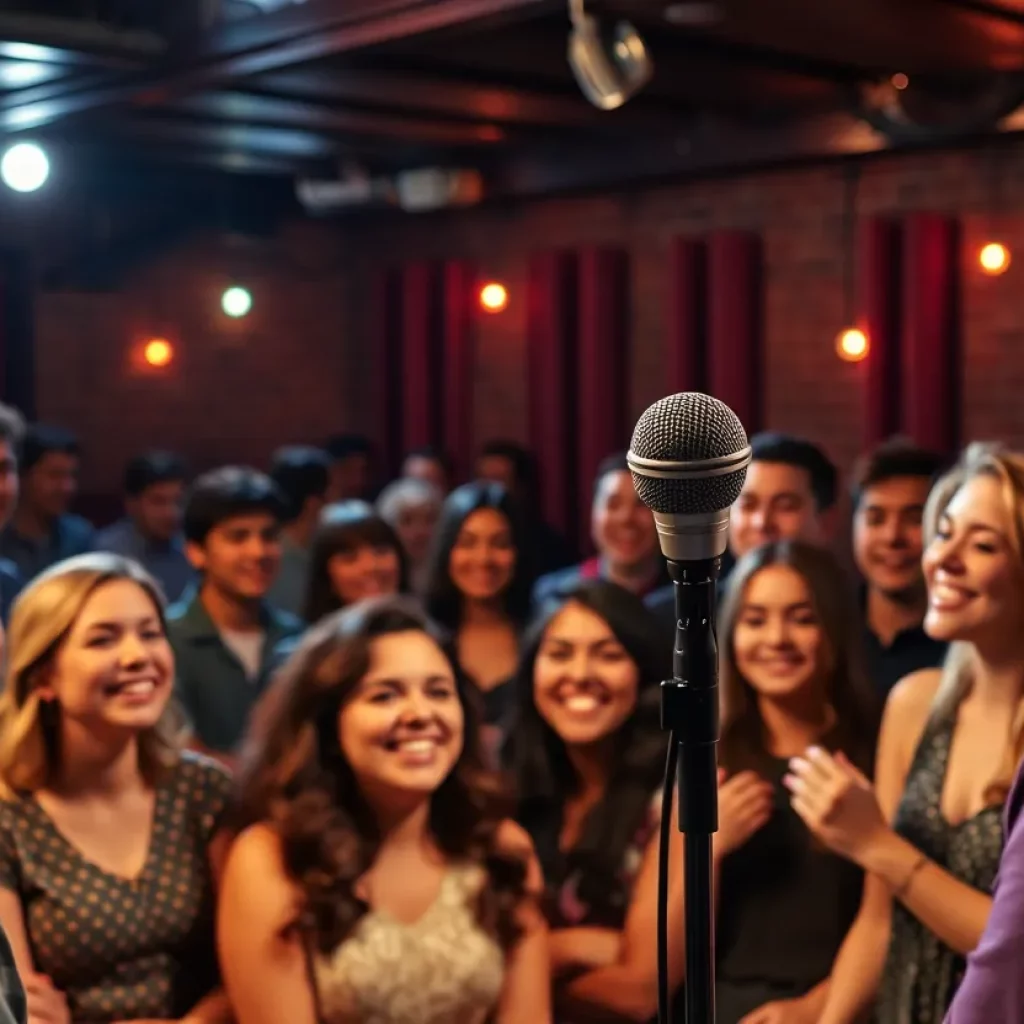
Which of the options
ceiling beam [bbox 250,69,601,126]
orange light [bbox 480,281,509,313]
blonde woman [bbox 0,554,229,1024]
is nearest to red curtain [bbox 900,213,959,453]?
ceiling beam [bbox 250,69,601,126]

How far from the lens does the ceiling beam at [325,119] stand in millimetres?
5113

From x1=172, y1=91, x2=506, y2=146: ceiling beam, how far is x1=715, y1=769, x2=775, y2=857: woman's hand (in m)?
3.10

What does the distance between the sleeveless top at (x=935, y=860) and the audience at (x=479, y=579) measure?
1.67 meters

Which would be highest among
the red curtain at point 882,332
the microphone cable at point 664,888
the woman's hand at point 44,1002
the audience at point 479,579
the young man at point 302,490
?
the red curtain at point 882,332

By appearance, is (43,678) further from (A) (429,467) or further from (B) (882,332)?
(A) (429,467)

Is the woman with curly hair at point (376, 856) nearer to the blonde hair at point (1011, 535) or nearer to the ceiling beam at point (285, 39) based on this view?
the blonde hair at point (1011, 535)

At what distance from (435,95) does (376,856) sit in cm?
319

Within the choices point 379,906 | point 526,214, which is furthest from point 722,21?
point 526,214

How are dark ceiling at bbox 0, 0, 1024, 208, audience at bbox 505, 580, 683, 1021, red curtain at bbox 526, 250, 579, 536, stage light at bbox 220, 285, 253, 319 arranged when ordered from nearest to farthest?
audience at bbox 505, 580, 683, 1021
dark ceiling at bbox 0, 0, 1024, 208
red curtain at bbox 526, 250, 579, 536
stage light at bbox 220, 285, 253, 319

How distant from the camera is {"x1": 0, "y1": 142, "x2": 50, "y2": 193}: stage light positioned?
570cm

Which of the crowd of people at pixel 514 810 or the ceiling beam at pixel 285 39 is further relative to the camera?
the ceiling beam at pixel 285 39

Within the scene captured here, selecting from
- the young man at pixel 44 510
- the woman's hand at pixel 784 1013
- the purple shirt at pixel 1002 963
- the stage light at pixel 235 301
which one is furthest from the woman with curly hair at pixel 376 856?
the stage light at pixel 235 301

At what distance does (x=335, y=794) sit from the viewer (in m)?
2.42

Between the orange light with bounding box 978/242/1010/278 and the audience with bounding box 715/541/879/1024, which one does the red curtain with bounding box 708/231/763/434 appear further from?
the audience with bounding box 715/541/879/1024
